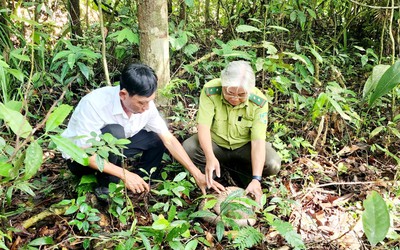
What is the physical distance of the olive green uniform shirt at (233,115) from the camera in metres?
3.22

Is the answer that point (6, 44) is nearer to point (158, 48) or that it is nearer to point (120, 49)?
point (120, 49)

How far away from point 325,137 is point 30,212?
2605 mm

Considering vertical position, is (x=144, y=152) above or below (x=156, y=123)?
below

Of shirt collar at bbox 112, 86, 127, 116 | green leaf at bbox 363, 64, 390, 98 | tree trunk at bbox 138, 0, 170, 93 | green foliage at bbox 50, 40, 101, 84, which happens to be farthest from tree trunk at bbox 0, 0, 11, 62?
green leaf at bbox 363, 64, 390, 98

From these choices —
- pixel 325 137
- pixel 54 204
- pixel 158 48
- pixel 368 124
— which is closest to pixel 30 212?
pixel 54 204

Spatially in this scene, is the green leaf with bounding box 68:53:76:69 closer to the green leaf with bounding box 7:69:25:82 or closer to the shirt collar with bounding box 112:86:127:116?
the green leaf with bounding box 7:69:25:82

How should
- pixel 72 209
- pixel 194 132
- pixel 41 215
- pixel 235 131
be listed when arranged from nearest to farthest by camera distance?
pixel 72 209
pixel 41 215
pixel 235 131
pixel 194 132

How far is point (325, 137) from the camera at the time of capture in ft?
12.6

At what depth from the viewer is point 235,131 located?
337 cm

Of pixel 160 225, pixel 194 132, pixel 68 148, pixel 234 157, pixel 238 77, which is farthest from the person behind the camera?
pixel 194 132

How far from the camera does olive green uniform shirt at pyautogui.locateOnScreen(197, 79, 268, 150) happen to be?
322 cm

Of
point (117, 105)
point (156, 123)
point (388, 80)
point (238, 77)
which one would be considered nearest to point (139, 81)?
point (117, 105)

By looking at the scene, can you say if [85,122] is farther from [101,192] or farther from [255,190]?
[255,190]

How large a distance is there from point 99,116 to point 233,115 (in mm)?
1059
